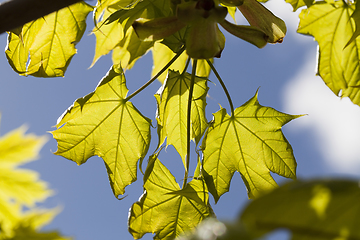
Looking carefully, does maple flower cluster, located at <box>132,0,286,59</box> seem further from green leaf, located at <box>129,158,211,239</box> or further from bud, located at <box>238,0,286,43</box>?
green leaf, located at <box>129,158,211,239</box>

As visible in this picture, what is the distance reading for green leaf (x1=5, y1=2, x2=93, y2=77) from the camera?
2.00 ft

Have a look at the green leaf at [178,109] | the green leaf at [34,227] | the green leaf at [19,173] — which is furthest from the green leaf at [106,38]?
the green leaf at [34,227]

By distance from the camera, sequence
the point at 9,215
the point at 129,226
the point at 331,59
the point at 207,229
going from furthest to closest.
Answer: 1. the point at 331,59
2. the point at 129,226
3. the point at 9,215
4. the point at 207,229

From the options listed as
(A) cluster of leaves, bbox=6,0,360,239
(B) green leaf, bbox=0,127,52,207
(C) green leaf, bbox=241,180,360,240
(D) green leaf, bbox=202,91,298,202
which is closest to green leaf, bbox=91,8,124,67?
(A) cluster of leaves, bbox=6,0,360,239

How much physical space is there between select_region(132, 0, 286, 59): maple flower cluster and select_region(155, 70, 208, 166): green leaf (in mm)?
151

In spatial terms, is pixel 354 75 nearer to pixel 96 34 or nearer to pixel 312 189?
pixel 96 34

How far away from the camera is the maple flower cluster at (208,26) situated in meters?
0.38

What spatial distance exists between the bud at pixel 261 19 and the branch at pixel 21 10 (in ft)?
0.93

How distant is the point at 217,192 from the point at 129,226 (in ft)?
0.58

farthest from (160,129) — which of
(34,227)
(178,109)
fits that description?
(34,227)

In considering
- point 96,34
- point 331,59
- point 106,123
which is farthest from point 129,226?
point 331,59

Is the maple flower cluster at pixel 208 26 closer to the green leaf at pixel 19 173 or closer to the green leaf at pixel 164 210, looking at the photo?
the green leaf at pixel 19 173

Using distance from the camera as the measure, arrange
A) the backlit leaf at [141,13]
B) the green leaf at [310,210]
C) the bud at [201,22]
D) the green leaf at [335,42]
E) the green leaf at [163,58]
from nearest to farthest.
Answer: the green leaf at [310,210] → the bud at [201,22] → the backlit leaf at [141,13] → the green leaf at [335,42] → the green leaf at [163,58]

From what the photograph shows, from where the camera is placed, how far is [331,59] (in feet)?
2.31
